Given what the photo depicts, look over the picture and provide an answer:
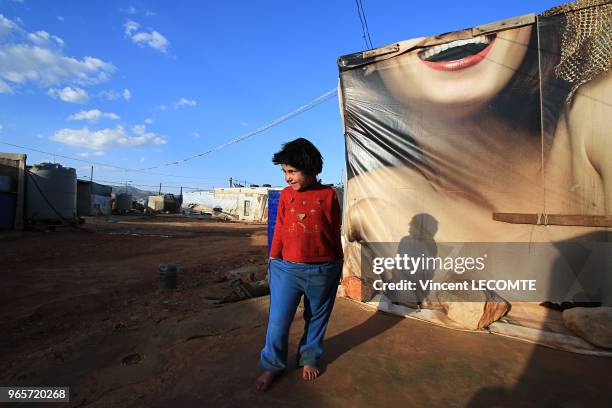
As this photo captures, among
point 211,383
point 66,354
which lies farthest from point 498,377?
point 66,354

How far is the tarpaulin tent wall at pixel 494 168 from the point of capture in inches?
131

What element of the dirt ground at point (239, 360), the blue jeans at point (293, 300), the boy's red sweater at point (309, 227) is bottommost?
the dirt ground at point (239, 360)

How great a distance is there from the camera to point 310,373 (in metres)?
2.27

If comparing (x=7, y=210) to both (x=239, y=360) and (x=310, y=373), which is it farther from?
(x=310, y=373)

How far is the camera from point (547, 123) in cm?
349

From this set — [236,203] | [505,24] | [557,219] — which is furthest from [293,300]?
[236,203]

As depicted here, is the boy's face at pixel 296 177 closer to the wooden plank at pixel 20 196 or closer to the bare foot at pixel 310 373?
the bare foot at pixel 310 373

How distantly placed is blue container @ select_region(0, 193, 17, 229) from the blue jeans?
43.9 ft

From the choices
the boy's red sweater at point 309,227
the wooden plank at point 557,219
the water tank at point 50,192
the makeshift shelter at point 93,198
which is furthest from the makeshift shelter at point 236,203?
the boy's red sweater at point 309,227

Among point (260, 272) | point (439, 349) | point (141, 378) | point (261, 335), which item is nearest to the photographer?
point (141, 378)

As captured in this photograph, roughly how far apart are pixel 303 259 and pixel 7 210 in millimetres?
Answer: 13665

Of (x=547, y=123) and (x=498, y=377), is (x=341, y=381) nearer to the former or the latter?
(x=498, y=377)

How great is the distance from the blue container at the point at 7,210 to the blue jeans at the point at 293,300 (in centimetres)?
1337

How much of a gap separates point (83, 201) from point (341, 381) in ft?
69.0
